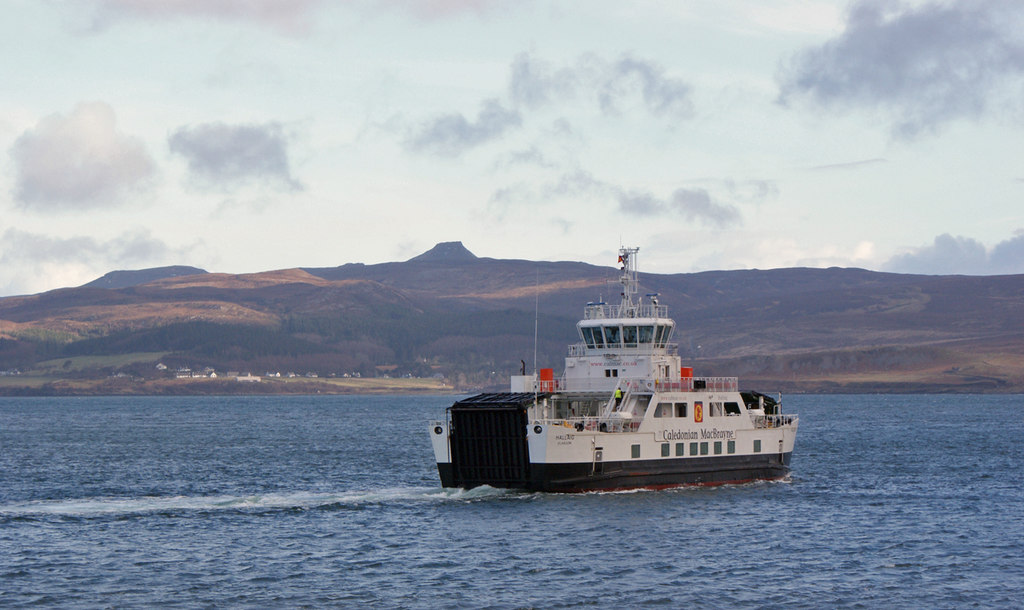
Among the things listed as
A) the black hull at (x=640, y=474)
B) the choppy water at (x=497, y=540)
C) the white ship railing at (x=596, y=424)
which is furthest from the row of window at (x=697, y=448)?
the choppy water at (x=497, y=540)

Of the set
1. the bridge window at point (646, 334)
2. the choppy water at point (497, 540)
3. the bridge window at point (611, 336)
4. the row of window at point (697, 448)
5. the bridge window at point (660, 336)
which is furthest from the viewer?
the bridge window at point (660, 336)

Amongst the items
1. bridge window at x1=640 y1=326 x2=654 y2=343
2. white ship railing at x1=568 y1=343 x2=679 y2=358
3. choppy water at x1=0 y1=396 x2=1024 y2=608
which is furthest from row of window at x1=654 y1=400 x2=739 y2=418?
bridge window at x1=640 y1=326 x2=654 y2=343

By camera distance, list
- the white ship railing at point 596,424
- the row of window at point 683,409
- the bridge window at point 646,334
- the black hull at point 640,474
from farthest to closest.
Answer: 1. the bridge window at point 646,334
2. the row of window at point 683,409
3. the white ship railing at point 596,424
4. the black hull at point 640,474

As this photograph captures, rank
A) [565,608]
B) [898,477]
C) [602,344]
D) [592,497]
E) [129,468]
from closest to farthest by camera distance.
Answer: [565,608] < [592,497] < [602,344] < [898,477] < [129,468]

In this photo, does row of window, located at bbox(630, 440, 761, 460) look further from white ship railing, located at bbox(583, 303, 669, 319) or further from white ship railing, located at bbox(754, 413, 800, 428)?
white ship railing, located at bbox(583, 303, 669, 319)

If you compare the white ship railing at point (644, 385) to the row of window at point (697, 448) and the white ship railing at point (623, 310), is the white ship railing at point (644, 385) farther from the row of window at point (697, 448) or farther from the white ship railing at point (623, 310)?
the white ship railing at point (623, 310)

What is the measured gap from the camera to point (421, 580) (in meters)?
38.2

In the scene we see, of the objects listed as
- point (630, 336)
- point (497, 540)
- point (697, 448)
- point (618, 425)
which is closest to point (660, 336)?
point (630, 336)

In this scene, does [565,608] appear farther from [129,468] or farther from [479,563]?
[129,468]

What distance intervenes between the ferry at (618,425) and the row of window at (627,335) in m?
0.05

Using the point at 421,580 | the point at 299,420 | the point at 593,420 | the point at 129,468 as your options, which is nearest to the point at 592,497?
the point at 593,420

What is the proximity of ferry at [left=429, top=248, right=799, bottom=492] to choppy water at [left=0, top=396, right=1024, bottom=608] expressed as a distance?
116cm

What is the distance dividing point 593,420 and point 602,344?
8018 mm

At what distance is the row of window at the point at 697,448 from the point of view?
2153 inches
